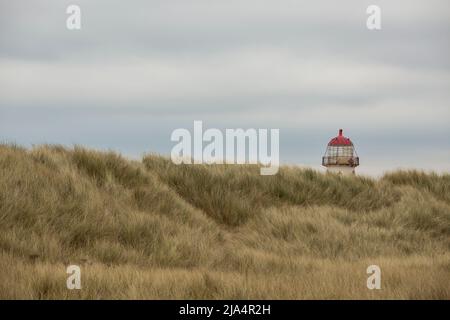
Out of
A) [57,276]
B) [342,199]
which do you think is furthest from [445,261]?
[57,276]

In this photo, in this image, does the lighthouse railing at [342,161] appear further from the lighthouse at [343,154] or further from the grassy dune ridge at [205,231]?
the grassy dune ridge at [205,231]

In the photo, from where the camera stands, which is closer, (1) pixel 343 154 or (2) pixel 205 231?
(2) pixel 205 231

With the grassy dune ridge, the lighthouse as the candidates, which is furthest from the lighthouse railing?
the grassy dune ridge

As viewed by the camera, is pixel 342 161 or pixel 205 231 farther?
pixel 342 161

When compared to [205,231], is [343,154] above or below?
above

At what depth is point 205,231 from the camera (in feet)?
33.8

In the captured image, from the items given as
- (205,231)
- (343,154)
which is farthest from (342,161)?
(205,231)

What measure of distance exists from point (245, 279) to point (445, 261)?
387 centimetres

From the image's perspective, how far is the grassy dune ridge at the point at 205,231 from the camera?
620cm

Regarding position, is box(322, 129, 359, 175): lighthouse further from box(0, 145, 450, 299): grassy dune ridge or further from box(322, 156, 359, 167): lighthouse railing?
box(0, 145, 450, 299): grassy dune ridge

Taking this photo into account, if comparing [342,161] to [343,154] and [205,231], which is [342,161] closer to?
[343,154]

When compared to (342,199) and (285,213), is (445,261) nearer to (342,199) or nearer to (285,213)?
(285,213)

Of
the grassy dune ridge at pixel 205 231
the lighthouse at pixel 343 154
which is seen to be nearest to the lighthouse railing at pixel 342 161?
the lighthouse at pixel 343 154

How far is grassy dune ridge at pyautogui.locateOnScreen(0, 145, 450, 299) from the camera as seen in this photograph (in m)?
6.20
